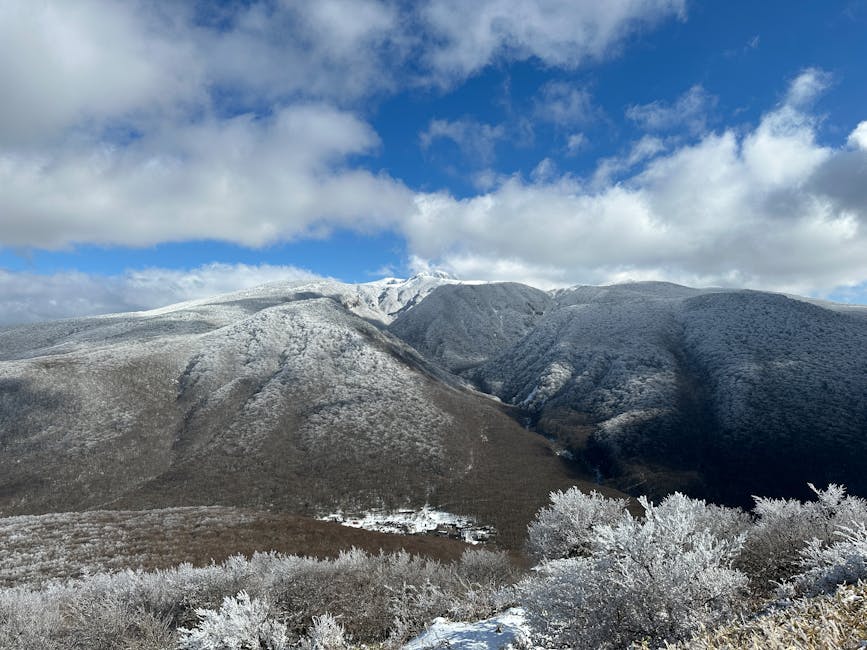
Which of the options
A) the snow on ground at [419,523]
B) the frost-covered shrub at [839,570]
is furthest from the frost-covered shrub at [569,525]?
the snow on ground at [419,523]

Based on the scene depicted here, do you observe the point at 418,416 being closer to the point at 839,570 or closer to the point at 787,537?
the point at 787,537

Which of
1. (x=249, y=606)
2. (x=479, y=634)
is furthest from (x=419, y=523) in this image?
(x=479, y=634)

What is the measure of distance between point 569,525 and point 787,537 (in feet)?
28.6

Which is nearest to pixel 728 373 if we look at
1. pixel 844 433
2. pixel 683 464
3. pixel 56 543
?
pixel 844 433

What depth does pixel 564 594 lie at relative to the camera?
8.04m

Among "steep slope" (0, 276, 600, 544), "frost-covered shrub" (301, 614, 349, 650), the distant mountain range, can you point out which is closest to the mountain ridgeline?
the distant mountain range

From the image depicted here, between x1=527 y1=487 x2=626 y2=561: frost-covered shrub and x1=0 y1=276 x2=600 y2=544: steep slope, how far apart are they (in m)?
19.9

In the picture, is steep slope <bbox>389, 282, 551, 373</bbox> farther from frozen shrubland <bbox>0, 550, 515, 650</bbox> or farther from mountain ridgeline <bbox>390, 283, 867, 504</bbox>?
frozen shrubland <bbox>0, 550, 515, 650</bbox>

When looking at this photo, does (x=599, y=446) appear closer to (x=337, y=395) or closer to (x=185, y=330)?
(x=337, y=395)

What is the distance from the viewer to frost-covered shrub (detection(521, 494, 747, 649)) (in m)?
7.40

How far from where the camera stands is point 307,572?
623 inches

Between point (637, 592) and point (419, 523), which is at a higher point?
point (637, 592)

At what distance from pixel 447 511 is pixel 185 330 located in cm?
8527

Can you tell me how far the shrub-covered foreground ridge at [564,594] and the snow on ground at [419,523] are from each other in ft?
68.0
